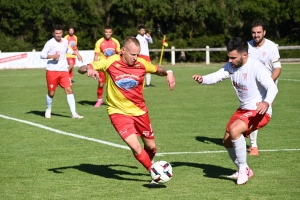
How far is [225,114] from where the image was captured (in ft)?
54.4

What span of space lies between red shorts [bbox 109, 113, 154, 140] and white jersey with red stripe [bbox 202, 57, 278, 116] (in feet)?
3.14

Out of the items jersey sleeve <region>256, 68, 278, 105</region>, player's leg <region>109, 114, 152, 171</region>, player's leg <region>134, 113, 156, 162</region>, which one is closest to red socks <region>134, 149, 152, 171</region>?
player's leg <region>109, 114, 152, 171</region>

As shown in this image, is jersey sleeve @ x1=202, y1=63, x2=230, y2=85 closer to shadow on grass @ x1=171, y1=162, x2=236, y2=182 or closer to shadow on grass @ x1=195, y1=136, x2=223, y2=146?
shadow on grass @ x1=171, y1=162, x2=236, y2=182

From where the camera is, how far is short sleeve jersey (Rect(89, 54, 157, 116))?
29.2 ft

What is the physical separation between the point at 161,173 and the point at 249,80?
1.71 metres

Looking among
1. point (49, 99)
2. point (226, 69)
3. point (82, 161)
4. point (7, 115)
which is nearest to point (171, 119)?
point (49, 99)

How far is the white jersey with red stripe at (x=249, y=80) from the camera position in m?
8.76

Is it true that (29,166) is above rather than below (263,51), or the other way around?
below

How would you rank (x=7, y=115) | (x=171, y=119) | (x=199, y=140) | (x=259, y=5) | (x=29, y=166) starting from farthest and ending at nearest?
1. (x=259, y=5)
2. (x=7, y=115)
3. (x=171, y=119)
4. (x=199, y=140)
5. (x=29, y=166)

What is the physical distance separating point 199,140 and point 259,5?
1602 inches

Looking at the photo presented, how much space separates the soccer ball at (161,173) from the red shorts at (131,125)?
0.57m

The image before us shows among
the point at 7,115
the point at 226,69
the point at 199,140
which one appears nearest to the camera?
the point at 226,69

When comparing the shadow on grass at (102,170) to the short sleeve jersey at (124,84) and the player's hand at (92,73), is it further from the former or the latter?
the player's hand at (92,73)

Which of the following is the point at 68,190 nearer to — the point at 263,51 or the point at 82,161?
the point at 82,161
